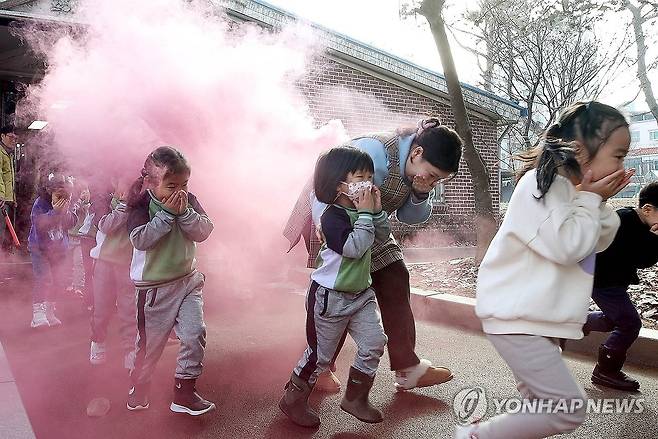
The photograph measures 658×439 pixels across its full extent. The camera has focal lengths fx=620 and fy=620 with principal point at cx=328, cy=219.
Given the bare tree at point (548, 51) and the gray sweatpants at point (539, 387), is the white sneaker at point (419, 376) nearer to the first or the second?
the gray sweatpants at point (539, 387)

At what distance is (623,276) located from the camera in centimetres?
376

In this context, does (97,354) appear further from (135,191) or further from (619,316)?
(619,316)

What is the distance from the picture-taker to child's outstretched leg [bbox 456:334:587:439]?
7.25 ft

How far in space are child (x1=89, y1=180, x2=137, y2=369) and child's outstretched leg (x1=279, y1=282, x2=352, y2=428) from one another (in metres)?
1.53

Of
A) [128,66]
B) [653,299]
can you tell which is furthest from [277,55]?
[653,299]

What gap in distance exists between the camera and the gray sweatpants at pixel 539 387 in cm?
221

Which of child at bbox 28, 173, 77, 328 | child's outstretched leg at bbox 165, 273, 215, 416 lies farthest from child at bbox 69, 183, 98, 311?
child's outstretched leg at bbox 165, 273, 215, 416

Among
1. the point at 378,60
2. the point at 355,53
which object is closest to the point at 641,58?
the point at 378,60

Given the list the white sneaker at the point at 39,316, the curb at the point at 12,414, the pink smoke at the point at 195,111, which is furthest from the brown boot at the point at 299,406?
the white sneaker at the point at 39,316

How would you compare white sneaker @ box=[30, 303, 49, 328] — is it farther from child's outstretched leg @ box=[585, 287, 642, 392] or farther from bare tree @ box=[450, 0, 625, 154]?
bare tree @ box=[450, 0, 625, 154]

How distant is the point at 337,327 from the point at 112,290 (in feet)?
6.79

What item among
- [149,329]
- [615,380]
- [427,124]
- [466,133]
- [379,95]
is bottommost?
[149,329]

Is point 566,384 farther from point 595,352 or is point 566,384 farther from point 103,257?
point 103,257

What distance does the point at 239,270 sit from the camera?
281 inches
